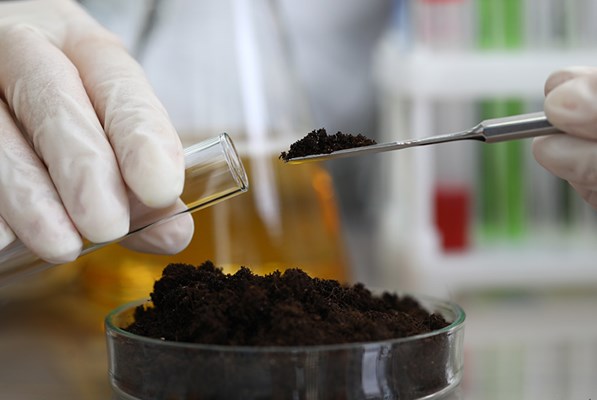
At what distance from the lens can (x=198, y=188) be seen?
66 centimetres

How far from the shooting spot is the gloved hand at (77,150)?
61cm

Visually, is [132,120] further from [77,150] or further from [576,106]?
[576,106]

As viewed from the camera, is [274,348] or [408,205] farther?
[408,205]

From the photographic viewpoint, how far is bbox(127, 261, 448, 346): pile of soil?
1.70ft

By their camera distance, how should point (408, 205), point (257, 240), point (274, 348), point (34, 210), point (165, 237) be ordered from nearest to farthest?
point (274, 348) → point (34, 210) → point (165, 237) → point (257, 240) → point (408, 205)

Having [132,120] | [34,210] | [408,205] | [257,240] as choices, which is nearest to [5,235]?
[34,210]

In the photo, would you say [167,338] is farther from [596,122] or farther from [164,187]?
[596,122]

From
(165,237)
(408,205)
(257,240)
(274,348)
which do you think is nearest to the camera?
(274,348)

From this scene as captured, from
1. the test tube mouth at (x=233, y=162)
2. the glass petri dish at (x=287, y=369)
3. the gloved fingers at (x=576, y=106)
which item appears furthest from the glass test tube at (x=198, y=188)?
the gloved fingers at (x=576, y=106)

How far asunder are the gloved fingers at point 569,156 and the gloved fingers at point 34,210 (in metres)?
0.44

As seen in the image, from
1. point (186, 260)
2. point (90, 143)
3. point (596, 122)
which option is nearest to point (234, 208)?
point (186, 260)

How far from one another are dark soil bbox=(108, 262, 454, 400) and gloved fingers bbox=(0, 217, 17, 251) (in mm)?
136

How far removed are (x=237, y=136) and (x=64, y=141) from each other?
0.43m

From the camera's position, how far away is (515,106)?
4.27 feet
